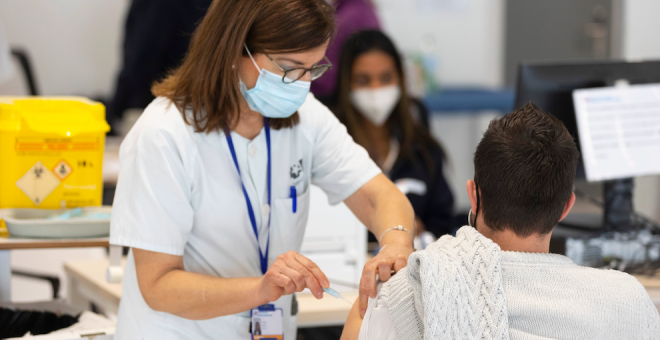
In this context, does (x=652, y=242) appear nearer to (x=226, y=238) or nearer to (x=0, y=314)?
(x=226, y=238)

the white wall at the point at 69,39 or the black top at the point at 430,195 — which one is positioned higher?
the white wall at the point at 69,39

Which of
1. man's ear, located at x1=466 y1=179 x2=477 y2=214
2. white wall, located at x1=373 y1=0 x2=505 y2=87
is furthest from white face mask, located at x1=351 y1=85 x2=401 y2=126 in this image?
white wall, located at x1=373 y1=0 x2=505 y2=87

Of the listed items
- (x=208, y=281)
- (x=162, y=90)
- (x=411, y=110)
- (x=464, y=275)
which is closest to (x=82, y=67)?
(x=411, y=110)

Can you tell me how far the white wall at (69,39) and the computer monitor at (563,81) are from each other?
2945mm

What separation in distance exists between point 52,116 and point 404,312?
108 centimetres

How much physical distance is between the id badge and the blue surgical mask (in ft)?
1.39

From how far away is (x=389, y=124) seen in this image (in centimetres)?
257

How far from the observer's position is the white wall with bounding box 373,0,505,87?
15.1 feet

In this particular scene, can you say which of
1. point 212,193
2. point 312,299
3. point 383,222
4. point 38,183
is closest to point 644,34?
point 312,299

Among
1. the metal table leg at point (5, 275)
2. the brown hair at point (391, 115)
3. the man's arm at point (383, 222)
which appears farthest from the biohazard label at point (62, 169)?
the brown hair at point (391, 115)

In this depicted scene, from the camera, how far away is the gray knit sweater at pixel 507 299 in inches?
34.4

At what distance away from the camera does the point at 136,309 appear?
1.26 meters

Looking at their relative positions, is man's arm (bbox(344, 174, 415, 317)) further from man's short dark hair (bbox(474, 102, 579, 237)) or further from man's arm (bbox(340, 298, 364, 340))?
man's short dark hair (bbox(474, 102, 579, 237))

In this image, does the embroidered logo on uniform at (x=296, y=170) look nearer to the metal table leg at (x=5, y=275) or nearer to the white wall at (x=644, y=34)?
the metal table leg at (x=5, y=275)
